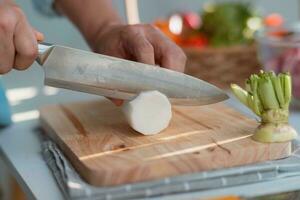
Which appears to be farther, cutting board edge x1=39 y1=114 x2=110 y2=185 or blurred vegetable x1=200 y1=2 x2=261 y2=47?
blurred vegetable x1=200 y1=2 x2=261 y2=47

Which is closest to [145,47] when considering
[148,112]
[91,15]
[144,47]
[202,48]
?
[144,47]

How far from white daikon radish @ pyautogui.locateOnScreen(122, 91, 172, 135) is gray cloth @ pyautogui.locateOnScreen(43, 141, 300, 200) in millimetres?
100

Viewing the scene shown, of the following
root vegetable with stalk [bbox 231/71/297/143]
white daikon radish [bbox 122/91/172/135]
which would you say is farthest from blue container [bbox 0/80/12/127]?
root vegetable with stalk [bbox 231/71/297/143]

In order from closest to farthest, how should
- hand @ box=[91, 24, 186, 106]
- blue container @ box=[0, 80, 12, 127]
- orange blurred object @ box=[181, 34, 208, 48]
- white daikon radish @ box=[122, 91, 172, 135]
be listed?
white daikon radish @ box=[122, 91, 172, 135]
hand @ box=[91, 24, 186, 106]
blue container @ box=[0, 80, 12, 127]
orange blurred object @ box=[181, 34, 208, 48]

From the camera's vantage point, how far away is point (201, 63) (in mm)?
1335

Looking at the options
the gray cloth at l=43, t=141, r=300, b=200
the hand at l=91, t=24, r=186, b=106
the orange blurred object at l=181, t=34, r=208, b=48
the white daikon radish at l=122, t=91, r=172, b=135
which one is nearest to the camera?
the gray cloth at l=43, t=141, r=300, b=200

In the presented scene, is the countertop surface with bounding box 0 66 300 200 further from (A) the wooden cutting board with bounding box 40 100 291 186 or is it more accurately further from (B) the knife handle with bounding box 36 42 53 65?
(B) the knife handle with bounding box 36 42 53 65

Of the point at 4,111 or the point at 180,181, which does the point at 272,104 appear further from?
the point at 4,111

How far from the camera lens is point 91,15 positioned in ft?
3.55

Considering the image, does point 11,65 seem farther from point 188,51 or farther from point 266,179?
point 188,51

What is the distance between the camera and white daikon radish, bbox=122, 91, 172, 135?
78 centimetres

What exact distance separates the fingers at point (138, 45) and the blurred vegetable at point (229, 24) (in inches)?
20.8

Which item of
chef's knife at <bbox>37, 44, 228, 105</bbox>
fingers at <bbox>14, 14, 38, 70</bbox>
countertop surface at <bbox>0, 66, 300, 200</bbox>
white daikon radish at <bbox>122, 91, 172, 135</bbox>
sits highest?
fingers at <bbox>14, 14, 38, 70</bbox>

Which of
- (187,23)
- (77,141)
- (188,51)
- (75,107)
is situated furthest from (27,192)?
(187,23)
